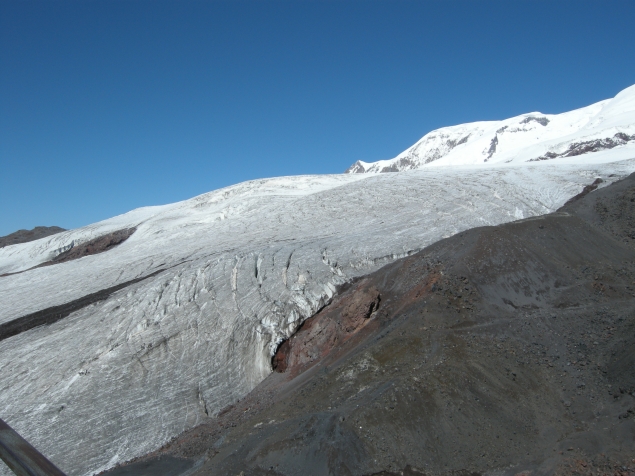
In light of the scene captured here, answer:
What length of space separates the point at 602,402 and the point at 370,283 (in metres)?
8.41

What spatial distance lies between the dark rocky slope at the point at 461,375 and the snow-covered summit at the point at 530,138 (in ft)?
139

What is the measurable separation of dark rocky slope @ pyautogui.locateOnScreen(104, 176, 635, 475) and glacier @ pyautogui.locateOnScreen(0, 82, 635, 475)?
148 cm

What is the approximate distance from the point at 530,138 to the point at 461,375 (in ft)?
318

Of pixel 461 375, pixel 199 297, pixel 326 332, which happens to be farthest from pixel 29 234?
pixel 461 375

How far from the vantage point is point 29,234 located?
53.8m

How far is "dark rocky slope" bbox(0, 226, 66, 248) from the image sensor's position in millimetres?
51906

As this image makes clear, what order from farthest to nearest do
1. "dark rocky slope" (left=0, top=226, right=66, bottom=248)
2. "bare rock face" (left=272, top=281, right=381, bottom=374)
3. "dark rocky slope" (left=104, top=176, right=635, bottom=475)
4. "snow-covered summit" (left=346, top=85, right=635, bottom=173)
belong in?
"snow-covered summit" (left=346, top=85, right=635, bottom=173) → "dark rocky slope" (left=0, top=226, right=66, bottom=248) → "bare rock face" (left=272, top=281, right=381, bottom=374) → "dark rocky slope" (left=104, top=176, right=635, bottom=475)

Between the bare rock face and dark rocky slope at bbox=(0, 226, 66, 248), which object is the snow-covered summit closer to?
the bare rock face

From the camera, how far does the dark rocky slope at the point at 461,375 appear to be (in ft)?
30.7

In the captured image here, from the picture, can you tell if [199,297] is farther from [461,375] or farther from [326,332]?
[461,375]

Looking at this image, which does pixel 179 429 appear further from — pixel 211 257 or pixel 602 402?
pixel 602 402

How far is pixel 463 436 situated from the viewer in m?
9.59

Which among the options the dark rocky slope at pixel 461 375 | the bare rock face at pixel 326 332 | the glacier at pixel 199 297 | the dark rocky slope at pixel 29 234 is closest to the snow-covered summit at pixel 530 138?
the glacier at pixel 199 297

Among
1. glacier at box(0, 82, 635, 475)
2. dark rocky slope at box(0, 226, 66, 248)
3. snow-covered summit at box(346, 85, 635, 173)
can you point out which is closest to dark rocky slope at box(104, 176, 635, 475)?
glacier at box(0, 82, 635, 475)
